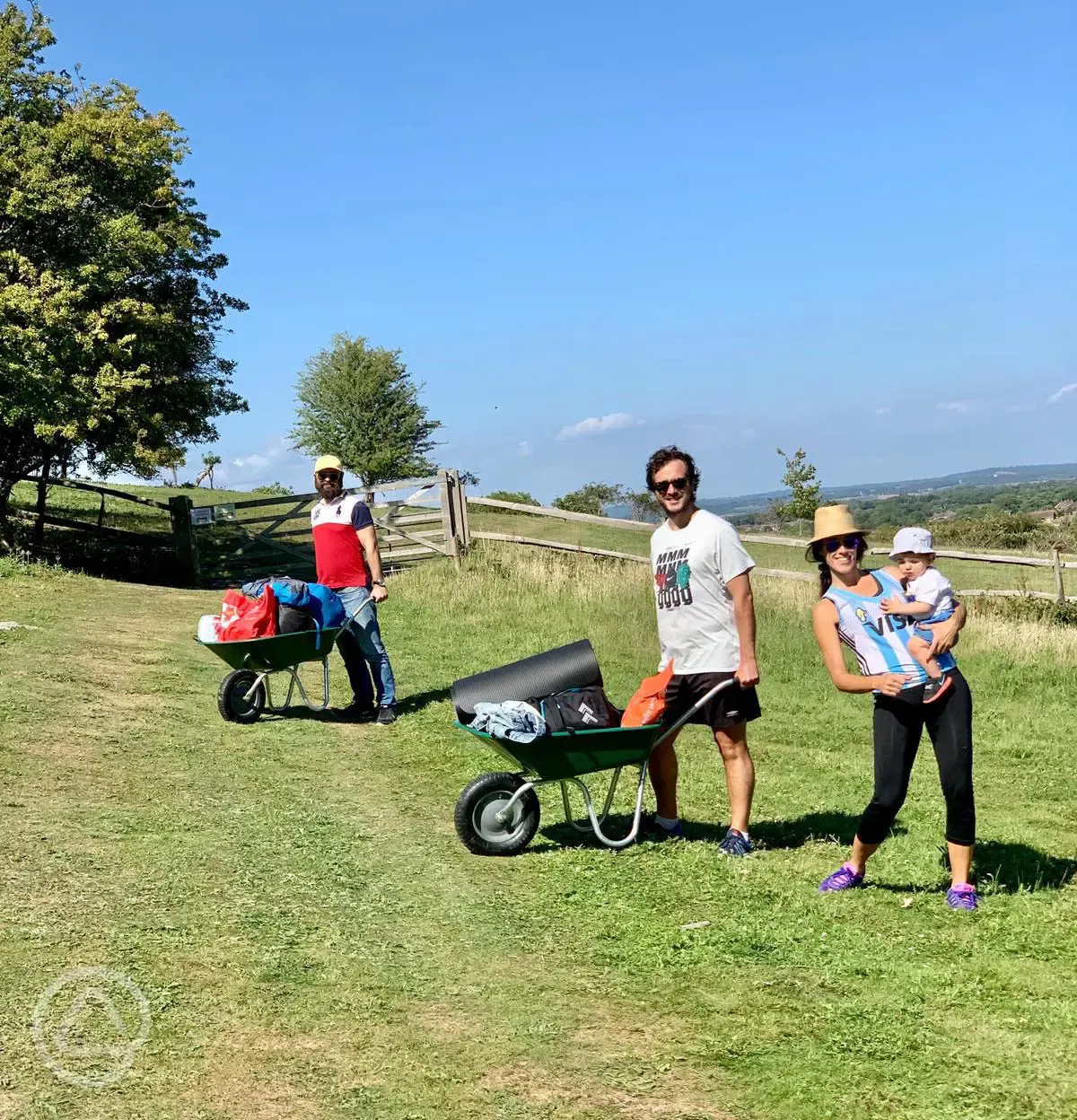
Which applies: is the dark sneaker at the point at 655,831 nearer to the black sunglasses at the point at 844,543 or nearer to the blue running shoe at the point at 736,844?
the blue running shoe at the point at 736,844

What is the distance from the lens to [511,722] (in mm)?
5262

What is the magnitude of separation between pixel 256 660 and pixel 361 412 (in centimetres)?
4656

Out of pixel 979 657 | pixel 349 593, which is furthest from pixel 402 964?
pixel 979 657

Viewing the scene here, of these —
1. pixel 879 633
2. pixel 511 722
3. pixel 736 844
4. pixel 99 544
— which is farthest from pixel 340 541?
pixel 99 544

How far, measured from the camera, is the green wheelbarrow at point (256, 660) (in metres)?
8.34

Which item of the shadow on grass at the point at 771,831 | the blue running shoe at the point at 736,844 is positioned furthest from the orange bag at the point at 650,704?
the shadow on grass at the point at 771,831

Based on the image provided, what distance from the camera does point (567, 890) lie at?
5.20 m

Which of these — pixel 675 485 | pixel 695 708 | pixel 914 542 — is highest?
pixel 675 485

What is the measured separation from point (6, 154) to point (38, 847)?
15.9 meters

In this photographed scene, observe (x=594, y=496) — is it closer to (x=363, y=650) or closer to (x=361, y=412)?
(x=361, y=412)

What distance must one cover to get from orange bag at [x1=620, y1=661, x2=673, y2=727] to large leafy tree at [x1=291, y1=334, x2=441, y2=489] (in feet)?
158

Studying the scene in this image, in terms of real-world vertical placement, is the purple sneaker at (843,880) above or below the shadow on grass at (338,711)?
below

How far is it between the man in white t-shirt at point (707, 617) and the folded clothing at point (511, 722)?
69 centimetres

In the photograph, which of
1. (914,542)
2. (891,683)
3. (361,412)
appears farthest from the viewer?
(361,412)
